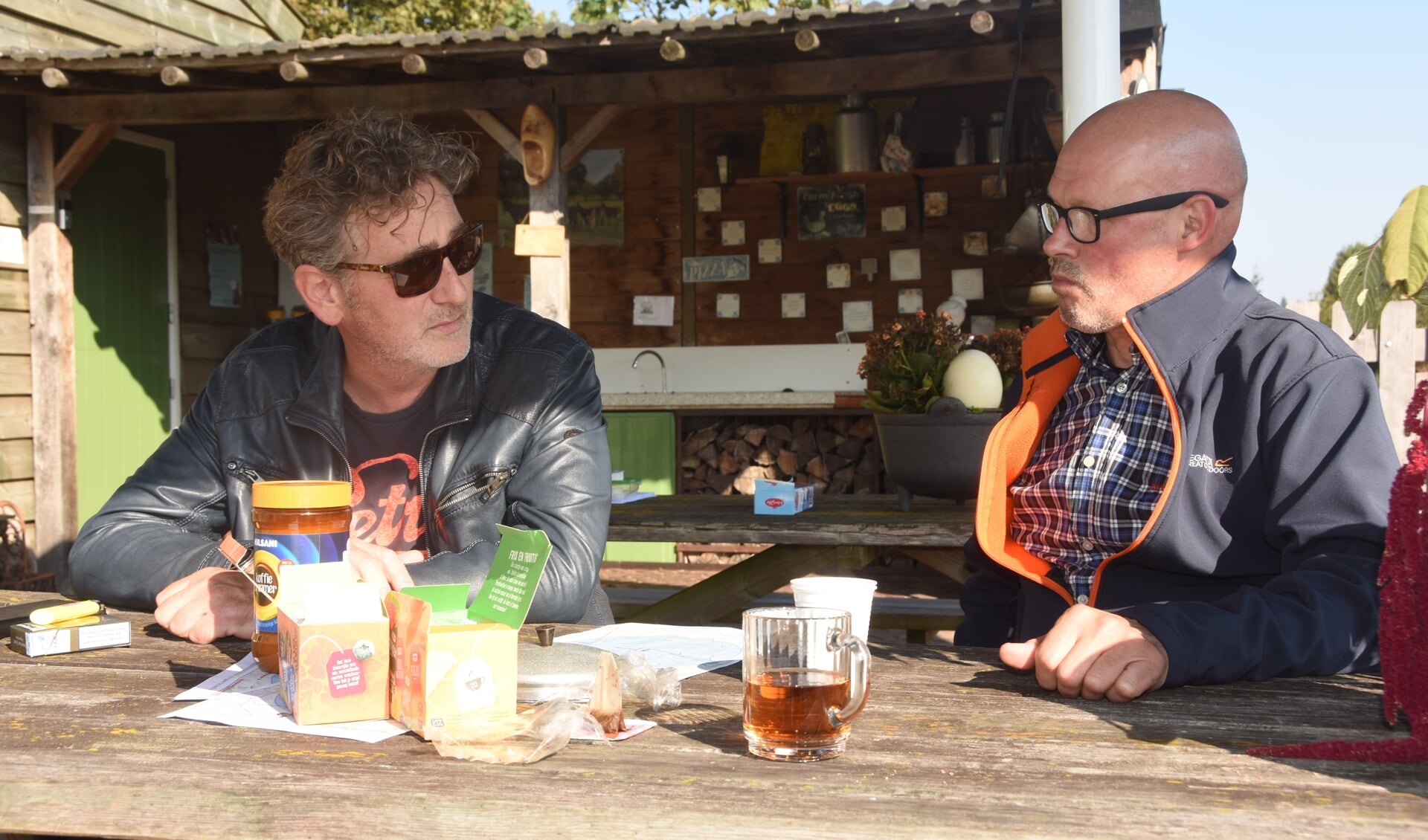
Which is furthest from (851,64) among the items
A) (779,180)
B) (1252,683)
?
(1252,683)

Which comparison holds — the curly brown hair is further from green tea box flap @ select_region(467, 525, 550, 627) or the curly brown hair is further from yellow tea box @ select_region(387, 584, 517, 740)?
yellow tea box @ select_region(387, 584, 517, 740)

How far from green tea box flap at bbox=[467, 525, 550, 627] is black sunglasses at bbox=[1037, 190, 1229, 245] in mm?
1055

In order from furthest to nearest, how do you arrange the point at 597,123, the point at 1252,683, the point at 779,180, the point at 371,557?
the point at 779,180 → the point at 597,123 → the point at 371,557 → the point at 1252,683

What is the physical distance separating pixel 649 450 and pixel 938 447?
14.2ft

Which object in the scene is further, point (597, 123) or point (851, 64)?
point (597, 123)

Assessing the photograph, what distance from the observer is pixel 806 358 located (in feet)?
26.6

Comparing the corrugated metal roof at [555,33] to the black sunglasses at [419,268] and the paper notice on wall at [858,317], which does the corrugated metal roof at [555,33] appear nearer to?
the black sunglasses at [419,268]

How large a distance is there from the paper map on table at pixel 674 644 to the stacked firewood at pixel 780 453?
209 inches

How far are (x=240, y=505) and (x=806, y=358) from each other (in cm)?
Result: 620

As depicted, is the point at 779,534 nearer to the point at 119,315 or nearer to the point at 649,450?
the point at 649,450

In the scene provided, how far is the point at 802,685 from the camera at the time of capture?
3.61ft

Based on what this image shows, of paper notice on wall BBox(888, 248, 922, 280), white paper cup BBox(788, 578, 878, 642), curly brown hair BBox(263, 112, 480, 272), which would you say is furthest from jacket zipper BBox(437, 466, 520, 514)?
paper notice on wall BBox(888, 248, 922, 280)

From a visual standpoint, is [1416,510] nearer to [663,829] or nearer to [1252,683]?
[1252,683]

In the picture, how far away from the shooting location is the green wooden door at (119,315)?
7043 millimetres
